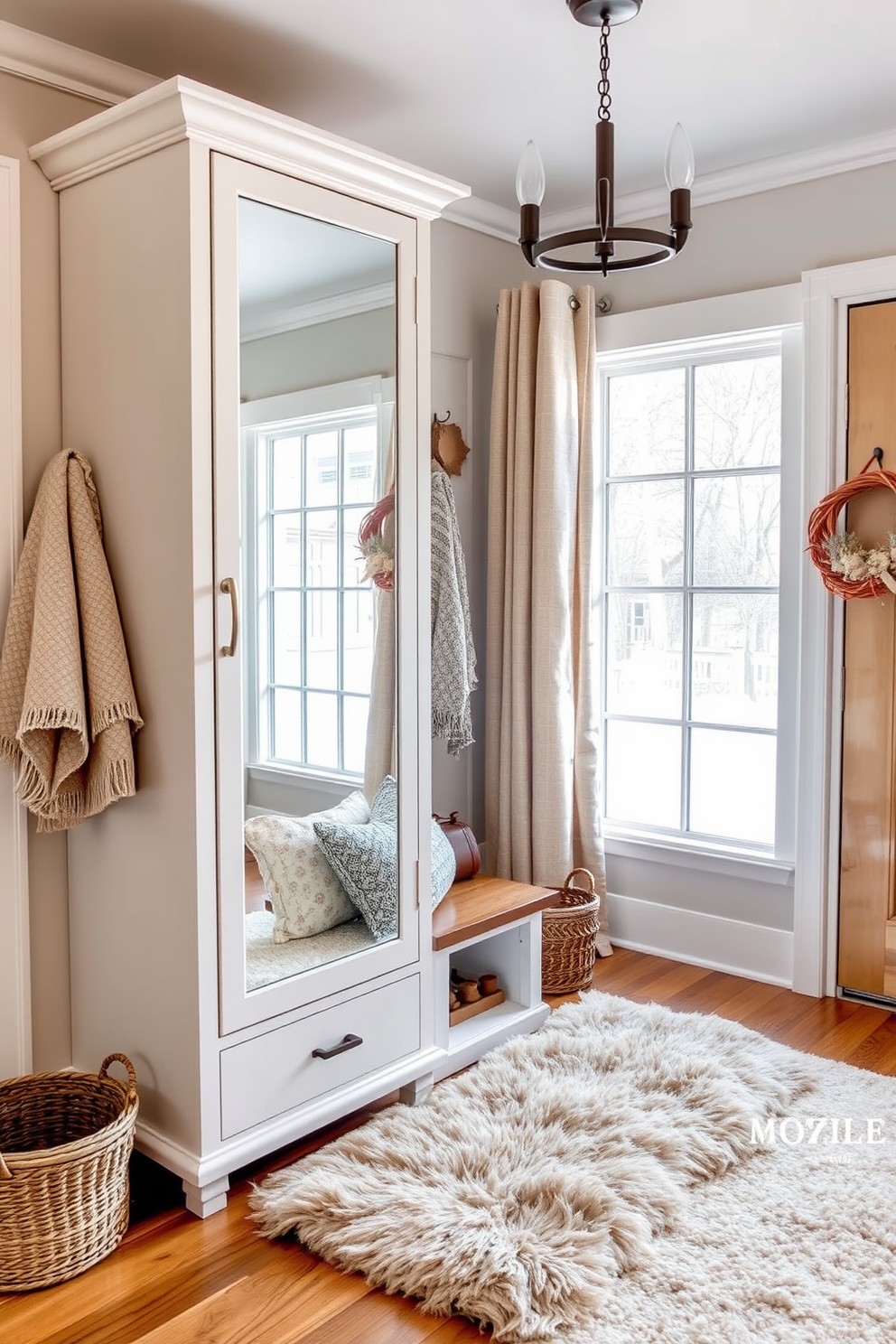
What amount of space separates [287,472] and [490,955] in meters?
1.59

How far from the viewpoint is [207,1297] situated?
1.96 meters

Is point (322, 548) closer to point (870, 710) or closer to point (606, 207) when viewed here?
point (606, 207)

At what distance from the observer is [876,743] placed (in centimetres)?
324

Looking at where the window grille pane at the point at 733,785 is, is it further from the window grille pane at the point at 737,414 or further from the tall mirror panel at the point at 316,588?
the tall mirror panel at the point at 316,588

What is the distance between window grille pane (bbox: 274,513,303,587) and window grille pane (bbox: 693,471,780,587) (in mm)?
1792

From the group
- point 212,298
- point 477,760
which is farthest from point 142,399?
point 477,760

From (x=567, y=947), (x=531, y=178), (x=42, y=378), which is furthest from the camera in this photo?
(x=567, y=947)

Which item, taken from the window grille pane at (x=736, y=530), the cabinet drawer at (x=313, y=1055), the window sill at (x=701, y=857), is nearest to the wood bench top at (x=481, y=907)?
the cabinet drawer at (x=313, y=1055)

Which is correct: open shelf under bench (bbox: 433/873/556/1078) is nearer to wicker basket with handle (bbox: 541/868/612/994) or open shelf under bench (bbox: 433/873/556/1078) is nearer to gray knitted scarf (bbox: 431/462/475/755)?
wicker basket with handle (bbox: 541/868/612/994)

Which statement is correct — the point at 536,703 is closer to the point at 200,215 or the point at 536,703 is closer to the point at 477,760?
the point at 477,760

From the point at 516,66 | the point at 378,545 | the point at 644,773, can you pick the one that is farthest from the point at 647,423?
the point at 378,545

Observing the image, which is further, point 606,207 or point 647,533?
point 647,533

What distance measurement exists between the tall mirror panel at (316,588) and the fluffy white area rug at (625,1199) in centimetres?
47

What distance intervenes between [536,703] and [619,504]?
2.58 feet
